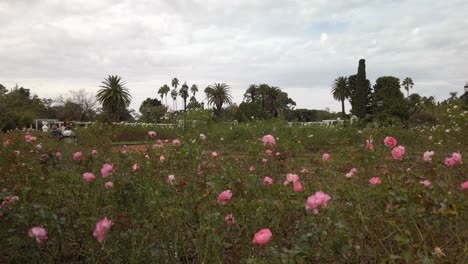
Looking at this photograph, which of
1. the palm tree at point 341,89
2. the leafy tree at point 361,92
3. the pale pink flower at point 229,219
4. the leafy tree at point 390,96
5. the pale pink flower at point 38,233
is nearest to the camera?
the pale pink flower at point 38,233

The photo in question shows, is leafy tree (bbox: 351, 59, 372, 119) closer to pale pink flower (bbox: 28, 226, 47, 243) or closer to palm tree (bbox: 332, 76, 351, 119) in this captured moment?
palm tree (bbox: 332, 76, 351, 119)

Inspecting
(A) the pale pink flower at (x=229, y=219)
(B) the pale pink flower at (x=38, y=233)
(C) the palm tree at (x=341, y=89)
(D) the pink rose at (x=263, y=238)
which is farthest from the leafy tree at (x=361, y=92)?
(D) the pink rose at (x=263, y=238)

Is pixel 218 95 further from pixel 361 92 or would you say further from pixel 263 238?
pixel 263 238

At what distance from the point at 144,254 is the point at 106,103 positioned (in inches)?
1779

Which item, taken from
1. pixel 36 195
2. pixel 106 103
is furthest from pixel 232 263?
pixel 106 103

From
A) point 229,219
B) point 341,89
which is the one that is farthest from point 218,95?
point 229,219

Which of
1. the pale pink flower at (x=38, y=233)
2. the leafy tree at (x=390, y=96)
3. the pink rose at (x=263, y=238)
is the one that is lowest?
the pale pink flower at (x=38, y=233)

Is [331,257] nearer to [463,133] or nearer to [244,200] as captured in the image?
[244,200]

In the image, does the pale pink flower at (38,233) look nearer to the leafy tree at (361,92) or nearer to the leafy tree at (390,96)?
the leafy tree at (390,96)

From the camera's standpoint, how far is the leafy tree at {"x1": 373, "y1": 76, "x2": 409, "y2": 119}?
127 ft

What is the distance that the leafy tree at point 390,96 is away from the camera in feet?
127

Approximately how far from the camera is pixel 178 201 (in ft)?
8.62

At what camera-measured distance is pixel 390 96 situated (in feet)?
137

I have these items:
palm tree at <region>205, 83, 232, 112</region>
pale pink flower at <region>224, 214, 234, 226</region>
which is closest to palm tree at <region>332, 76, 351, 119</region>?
palm tree at <region>205, 83, 232, 112</region>
